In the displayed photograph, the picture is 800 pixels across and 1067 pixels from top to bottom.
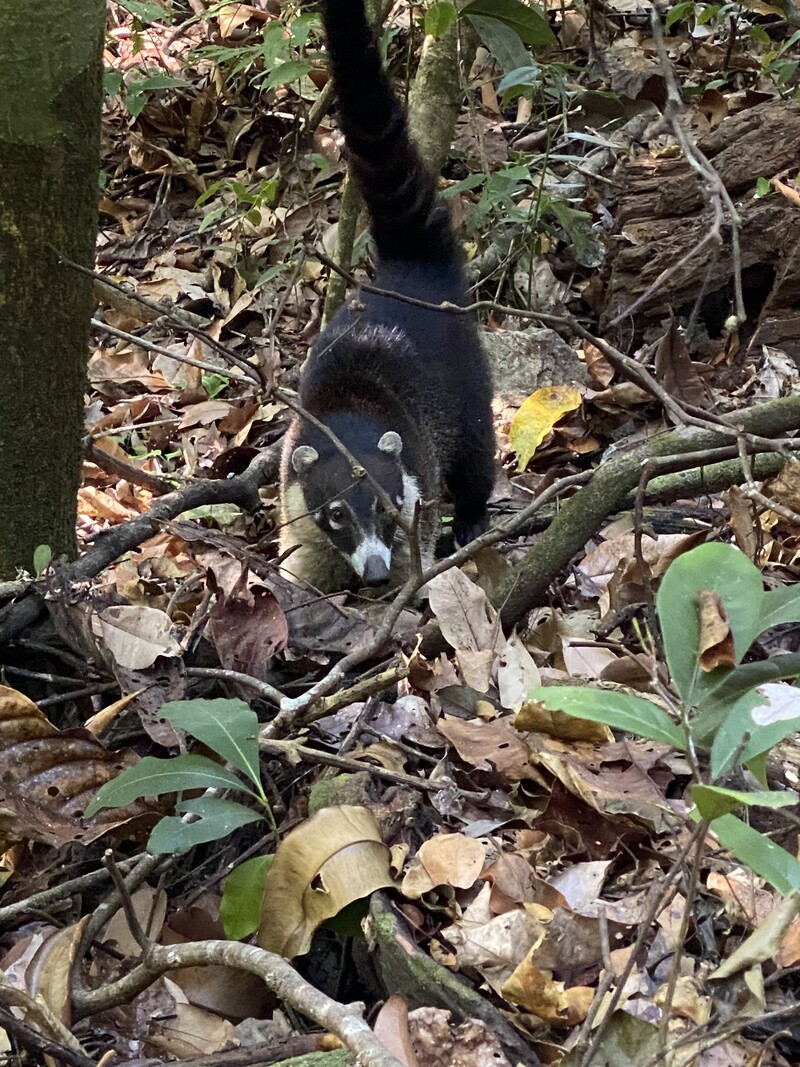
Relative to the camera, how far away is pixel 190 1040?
5.78 ft

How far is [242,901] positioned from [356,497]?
2.47 meters

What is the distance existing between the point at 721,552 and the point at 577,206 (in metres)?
4.51

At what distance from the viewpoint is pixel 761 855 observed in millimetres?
1176

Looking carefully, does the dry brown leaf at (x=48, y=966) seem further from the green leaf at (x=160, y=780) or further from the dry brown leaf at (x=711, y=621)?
the dry brown leaf at (x=711, y=621)

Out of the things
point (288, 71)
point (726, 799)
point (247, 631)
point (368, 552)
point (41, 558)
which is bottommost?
point (368, 552)

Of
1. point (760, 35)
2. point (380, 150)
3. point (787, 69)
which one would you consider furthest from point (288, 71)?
point (760, 35)

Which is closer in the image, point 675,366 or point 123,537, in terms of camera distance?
point 123,537

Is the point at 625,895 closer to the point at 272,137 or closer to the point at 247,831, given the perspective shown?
the point at 247,831

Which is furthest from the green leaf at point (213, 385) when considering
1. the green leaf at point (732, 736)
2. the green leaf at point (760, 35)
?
the green leaf at point (732, 736)

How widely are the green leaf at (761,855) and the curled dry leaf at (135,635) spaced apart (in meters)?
1.36

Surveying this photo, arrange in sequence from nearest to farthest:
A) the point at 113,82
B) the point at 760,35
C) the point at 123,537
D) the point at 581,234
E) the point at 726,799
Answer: the point at 726,799, the point at 123,537, the point at 581,234, the point at 760,35, the point at 113,82

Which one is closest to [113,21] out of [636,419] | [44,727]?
[636,419]

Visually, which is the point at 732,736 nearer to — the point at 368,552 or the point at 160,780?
the point at 160,780

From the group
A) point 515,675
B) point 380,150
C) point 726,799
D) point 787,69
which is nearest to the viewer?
point 726,799
